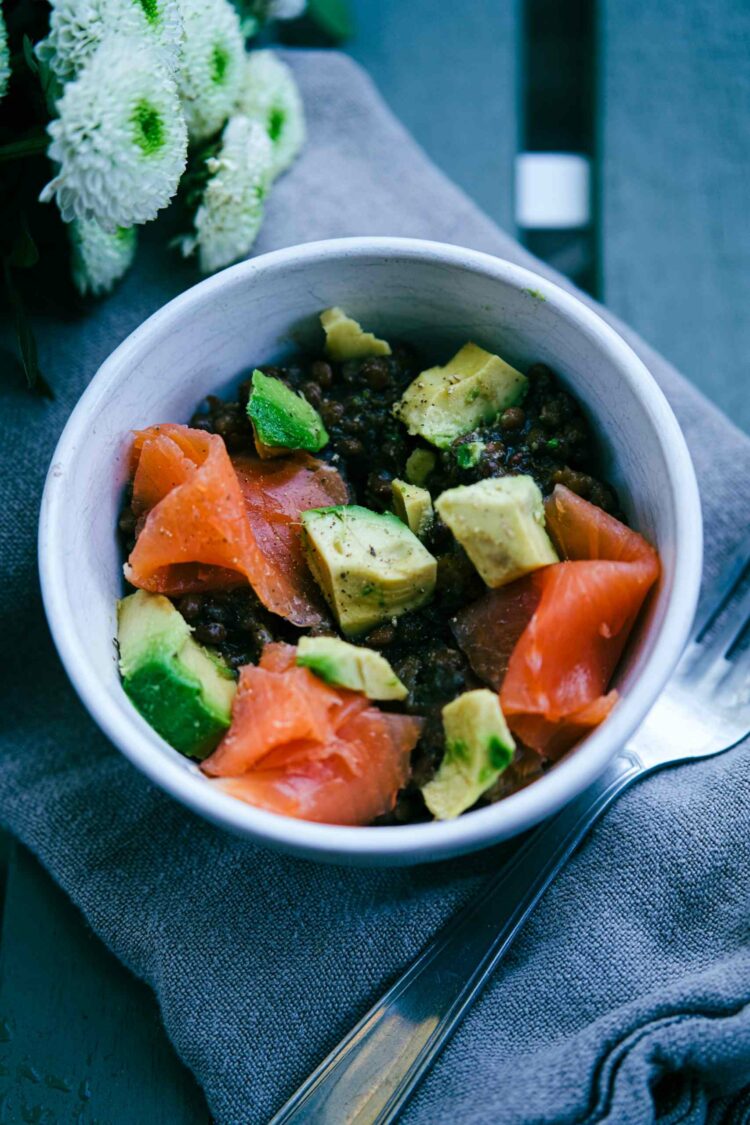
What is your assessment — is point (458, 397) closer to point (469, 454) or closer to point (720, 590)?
point (469, 454)

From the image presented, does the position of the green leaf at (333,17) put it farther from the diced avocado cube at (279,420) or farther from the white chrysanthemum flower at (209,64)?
the diced avocado cube at (279,420)

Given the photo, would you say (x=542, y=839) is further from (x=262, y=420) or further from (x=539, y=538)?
(x=262, y=420)

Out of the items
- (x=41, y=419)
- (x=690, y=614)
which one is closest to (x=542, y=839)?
(x=690, y=614)

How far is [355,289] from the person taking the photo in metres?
1.42

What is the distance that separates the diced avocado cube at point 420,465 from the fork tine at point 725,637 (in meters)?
0.57

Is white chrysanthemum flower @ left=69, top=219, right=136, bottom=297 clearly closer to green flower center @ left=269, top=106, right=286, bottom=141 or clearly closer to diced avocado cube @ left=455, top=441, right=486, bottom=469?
green flower center @ left=269, top=106, right=286, bottom=141

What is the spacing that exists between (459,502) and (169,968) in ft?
2.68

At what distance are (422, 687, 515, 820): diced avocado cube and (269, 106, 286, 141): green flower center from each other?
3.55 feet

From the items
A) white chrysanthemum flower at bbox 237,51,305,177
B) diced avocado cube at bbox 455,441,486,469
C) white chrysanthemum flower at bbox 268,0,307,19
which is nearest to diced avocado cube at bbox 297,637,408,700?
diced avocado cube at bbox 455,441,486,469

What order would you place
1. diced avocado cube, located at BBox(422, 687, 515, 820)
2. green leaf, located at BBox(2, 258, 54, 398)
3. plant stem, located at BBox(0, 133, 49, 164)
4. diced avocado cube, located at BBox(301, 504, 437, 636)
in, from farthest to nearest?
green leaf, located at BBox(2, 258, 54, 398), plant stem, located at BBox(0, 133, 49, 164), diced avocado cube, located at BBox(301, 504, 437, 636), diced avocado cube, located at BBox(422, 687, 515, 820)

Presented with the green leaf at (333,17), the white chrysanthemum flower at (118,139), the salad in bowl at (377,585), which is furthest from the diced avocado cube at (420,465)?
the green leaf at (333,17)

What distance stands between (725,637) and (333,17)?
141 centimetres

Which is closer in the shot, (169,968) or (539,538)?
(539,538)

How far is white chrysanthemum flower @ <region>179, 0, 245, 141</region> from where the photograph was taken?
1.47m
